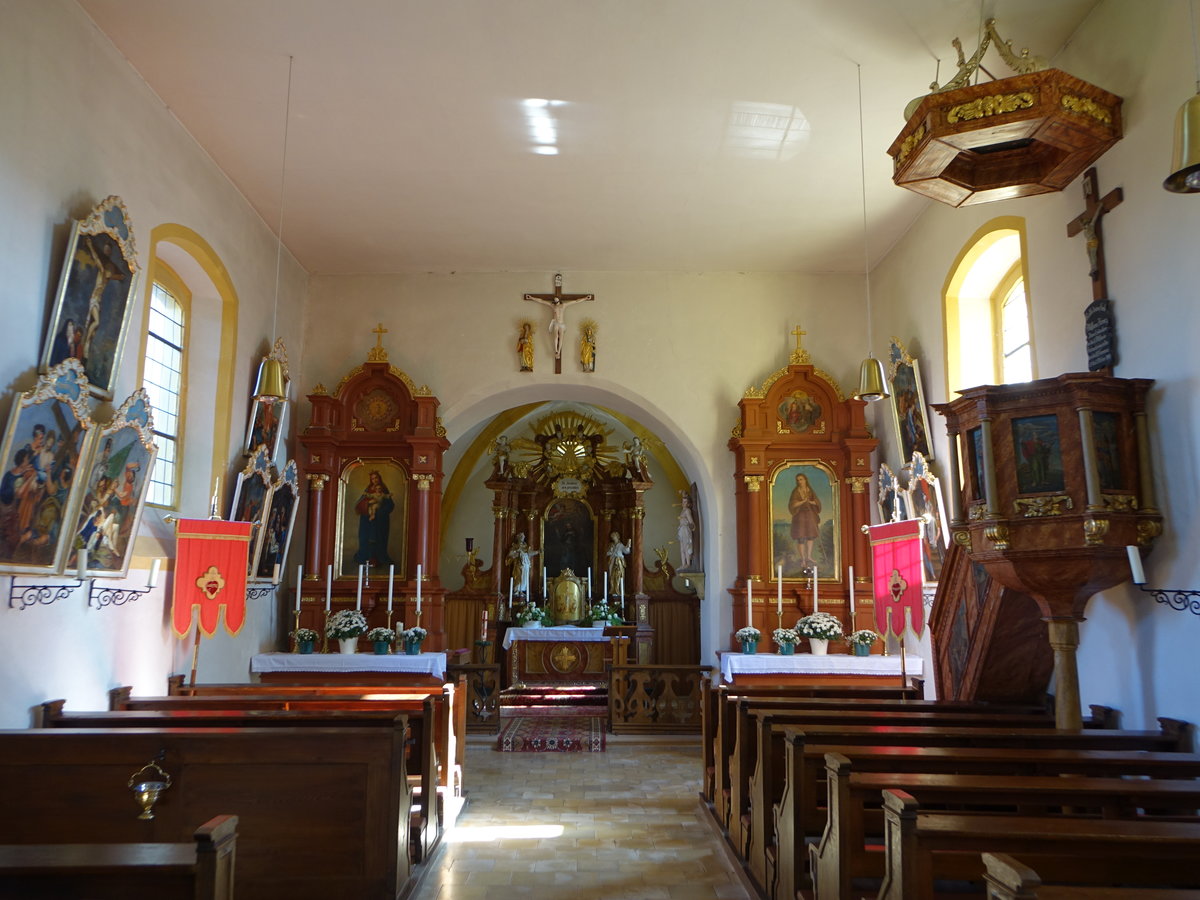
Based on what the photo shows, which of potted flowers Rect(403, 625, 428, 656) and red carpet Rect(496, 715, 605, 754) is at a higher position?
potted flowers Rect(403, 625, 428, 656)

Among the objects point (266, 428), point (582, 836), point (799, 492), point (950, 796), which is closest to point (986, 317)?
point (799, 492)

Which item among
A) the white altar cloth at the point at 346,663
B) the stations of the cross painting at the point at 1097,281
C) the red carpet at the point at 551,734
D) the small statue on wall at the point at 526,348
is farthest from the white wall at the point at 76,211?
the stations of the cross painting at the point at 1097,281

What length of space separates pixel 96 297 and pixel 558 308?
19.0ft

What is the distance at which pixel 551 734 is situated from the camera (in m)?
10.7

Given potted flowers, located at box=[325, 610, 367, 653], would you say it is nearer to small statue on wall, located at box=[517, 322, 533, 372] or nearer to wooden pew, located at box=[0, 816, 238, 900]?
small statue on wall, located at box=[517, 322, 533, 372]

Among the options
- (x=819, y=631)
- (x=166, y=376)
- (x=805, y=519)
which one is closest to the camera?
(x=166, y=376)

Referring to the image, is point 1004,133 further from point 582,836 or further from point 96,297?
point 96,297

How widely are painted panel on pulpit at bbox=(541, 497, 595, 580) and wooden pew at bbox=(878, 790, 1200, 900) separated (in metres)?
14.0

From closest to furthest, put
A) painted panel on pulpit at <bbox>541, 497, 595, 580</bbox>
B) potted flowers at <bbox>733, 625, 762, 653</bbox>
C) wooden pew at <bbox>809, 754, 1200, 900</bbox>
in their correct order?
wooden pew at <bbox>809, 754, 1200, 900</bbox> < potted flowers at <bbox>733, 625, 762, 653</bbox> < painted panel on pulpit at <bbox>541, 497, 595, 580</bbox>

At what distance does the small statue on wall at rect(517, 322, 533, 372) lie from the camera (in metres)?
11.1

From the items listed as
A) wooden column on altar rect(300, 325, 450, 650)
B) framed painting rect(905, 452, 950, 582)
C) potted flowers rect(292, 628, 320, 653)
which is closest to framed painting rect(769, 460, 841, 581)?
framed painting rect(905, 452, 950, 582)

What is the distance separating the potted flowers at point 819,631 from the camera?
9.56 m

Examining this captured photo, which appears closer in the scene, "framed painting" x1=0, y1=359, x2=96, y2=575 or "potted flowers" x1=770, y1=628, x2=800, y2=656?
"framed painting" x1=0, y1=359, x2=96, y2=575

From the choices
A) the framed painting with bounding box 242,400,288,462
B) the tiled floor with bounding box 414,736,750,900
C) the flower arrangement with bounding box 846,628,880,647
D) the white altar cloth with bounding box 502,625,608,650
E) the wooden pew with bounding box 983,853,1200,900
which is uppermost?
Result: the framed painting with bounding box 242,400,288,462
